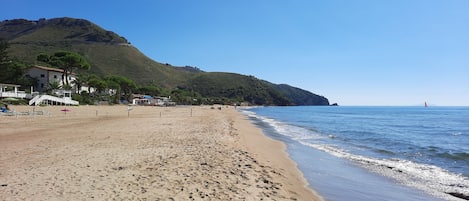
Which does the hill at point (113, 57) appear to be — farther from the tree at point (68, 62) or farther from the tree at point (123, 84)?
the tree at point (68, 62)

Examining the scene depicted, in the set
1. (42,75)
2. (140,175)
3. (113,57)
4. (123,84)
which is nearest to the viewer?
(140,175)

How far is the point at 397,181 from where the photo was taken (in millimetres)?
9234

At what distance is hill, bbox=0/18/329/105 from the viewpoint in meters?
123

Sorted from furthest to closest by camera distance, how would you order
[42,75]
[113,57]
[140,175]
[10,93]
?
[113,57], [42,75], [10,93], [140,175]

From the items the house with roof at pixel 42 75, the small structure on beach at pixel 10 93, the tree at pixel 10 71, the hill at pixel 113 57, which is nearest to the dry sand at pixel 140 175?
the small structure on beach at pixel 10 93

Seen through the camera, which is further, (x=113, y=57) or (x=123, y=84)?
(x=113, y=57)

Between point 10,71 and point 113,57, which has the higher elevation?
point 113,57

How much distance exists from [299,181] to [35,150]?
30.4 ft

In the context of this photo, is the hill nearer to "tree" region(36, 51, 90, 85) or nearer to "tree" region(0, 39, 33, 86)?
"tree" region(36, 51, 90, 85)

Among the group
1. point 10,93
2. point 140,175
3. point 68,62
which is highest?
point 68,62

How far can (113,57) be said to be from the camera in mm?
133000

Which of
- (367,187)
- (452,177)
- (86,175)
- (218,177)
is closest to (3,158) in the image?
(86,175)

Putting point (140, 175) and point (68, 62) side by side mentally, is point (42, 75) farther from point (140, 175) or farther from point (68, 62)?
point (140, 175)

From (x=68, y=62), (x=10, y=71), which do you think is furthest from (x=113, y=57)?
(x=10, y=71)
